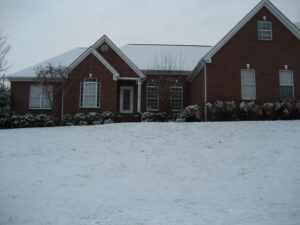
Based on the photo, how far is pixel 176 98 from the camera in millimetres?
24531

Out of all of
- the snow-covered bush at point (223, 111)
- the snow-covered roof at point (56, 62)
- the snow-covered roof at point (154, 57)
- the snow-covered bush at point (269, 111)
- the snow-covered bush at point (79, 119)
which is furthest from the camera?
the snow-covered roof at point (154, 57)

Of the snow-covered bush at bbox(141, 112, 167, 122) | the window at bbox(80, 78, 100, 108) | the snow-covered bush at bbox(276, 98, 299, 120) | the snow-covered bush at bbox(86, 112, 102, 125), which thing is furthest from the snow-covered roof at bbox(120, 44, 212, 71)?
the snow-covered bush at bbox(276, 98, 299, 120)

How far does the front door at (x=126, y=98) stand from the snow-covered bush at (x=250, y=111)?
8.62 m

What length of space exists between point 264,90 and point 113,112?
9979 millimetres

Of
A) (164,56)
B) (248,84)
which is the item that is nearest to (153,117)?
(248,84)

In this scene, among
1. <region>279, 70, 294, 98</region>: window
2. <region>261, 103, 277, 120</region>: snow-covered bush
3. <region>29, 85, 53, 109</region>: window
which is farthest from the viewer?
<region>29, 85, 53, 109</region>: window

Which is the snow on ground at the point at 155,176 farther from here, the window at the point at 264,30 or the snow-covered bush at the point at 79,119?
the window at the point at 264,30

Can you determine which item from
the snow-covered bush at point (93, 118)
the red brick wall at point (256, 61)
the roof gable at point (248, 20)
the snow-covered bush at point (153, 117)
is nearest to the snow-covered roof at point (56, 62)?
the snow-covered bush at point (93, 118)

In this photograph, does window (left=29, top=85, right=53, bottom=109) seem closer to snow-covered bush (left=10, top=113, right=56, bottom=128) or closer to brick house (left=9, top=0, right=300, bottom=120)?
brick house (left=9, top=0, right=300, bottom=120)

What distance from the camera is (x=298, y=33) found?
2064cm

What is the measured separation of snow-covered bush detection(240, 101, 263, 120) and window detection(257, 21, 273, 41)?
15.2ft

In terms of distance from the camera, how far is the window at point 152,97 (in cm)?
2467

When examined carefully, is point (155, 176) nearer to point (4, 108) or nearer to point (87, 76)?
point (87, 76)

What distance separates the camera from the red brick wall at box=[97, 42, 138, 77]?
23.0m
